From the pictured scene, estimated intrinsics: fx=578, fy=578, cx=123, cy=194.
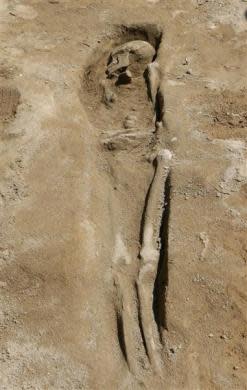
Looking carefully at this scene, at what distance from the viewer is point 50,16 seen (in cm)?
656

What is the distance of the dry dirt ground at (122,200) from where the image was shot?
4035mm

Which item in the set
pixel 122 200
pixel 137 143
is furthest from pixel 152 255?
pixel 137 143

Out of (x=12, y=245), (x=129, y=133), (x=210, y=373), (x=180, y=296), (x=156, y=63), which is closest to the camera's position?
(x=210, y=373)

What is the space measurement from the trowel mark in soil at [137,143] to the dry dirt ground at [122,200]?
0.04 ft

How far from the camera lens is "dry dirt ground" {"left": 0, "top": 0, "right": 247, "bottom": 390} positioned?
4035 mm

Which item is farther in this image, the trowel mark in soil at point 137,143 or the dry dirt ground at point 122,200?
the trowel mark in soil at point 137,143

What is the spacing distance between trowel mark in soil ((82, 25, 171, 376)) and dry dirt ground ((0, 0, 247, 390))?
14 mm

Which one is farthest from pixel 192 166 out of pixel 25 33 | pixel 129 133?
pixel 25 33

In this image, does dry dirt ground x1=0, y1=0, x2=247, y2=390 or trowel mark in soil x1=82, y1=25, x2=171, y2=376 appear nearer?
dry dirt ground x1=0, y1=0, x2=247, y2=390

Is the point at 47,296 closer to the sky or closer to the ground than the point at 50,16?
closer to the ground

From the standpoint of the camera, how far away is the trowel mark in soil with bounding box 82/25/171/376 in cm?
416

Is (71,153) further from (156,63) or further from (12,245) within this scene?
(156,63)

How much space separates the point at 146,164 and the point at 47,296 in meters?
1.52

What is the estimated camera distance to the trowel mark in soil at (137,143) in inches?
164
